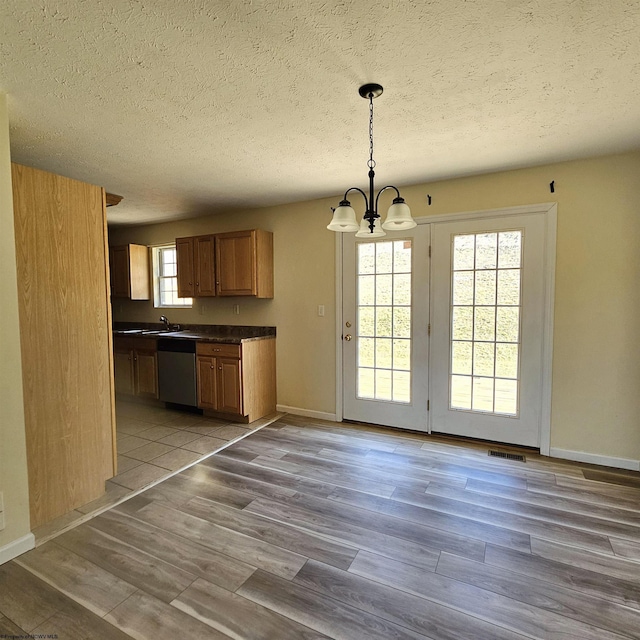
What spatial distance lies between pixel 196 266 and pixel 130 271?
1.28 metres

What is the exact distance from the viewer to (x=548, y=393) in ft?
10.0

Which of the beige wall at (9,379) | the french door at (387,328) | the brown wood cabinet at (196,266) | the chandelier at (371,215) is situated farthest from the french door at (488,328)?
the beige wall at (9,379)

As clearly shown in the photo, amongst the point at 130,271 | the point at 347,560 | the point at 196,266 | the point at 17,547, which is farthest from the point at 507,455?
the point at 130,271

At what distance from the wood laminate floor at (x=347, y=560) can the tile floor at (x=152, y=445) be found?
13 cm

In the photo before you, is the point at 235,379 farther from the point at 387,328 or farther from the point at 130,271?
the point at 130,271

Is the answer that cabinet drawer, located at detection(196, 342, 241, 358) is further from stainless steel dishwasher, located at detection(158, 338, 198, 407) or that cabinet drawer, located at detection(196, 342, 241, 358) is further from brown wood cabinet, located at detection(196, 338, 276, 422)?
stainless steel dishwasher, located at detection(158, 338, 198, 407)

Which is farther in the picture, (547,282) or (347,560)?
(547,282)

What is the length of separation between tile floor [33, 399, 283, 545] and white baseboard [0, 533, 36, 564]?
0.05 metres

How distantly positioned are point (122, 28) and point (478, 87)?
5.42 ft

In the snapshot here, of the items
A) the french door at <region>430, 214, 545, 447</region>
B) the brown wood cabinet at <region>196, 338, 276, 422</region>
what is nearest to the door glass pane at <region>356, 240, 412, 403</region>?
the french door at <region>430, 214, 545, 447</region>

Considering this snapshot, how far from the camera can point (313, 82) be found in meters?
1.81

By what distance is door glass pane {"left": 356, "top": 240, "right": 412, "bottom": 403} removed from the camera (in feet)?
11.7

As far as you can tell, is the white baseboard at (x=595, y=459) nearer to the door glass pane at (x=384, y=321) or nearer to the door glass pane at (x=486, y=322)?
the door glass pane at (x=486, y=322)

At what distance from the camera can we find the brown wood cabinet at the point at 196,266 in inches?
171
